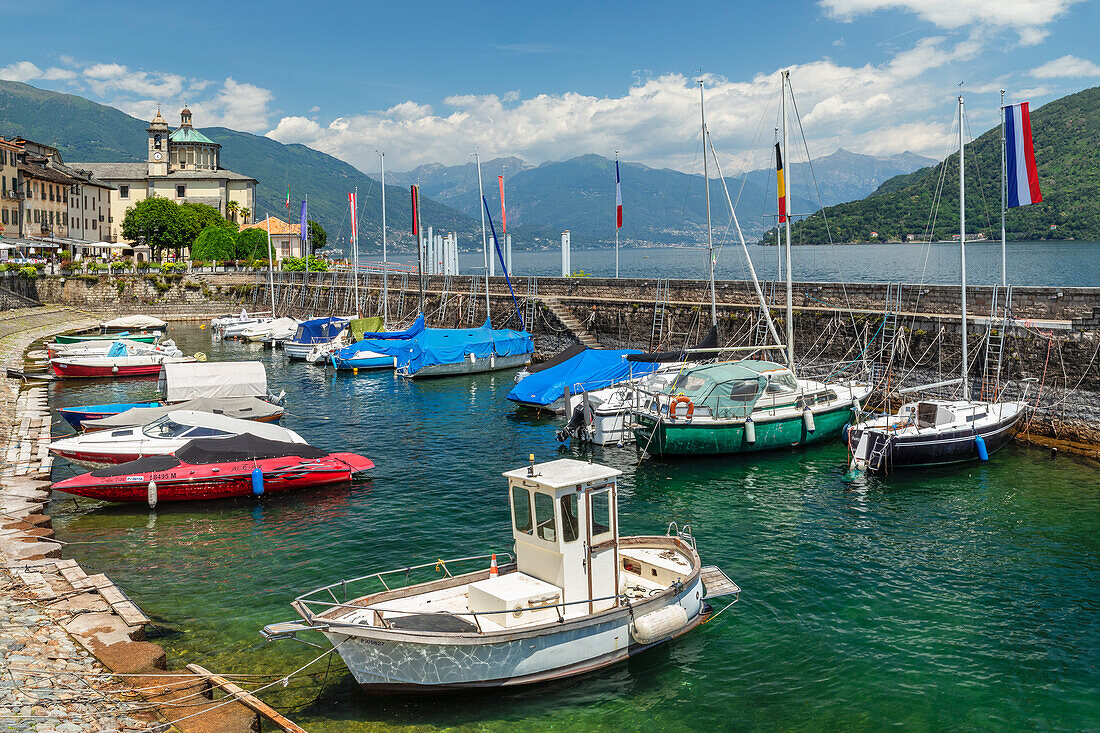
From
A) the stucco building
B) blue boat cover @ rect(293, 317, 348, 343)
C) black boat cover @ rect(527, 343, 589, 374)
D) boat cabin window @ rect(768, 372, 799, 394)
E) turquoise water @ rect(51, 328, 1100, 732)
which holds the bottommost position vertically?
turquoise water @ rect(51, 328, 1100, 732)

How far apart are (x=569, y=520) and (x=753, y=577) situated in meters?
6.14

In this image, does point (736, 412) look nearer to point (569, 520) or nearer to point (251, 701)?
point (569, 520)

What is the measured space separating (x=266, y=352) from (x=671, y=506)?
46.5m

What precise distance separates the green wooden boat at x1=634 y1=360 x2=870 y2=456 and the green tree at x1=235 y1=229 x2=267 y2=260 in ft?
283

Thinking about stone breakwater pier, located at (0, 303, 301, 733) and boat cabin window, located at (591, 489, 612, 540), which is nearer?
stone breakwater pier, located at (0, 303, 301, 733)

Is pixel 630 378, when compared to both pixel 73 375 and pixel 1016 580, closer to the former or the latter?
pixel 1016 580

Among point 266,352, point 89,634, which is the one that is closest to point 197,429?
point 89,634

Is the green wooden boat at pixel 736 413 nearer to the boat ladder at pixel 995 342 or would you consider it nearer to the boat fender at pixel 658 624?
the boat ladder at pixel 995 342

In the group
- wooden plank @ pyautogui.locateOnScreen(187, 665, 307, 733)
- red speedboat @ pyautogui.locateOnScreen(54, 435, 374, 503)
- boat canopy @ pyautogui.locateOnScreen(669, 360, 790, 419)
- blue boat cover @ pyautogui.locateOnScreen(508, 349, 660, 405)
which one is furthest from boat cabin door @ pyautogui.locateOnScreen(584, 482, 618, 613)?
blue boat cover @ pyautogui.locateOnScreen(508, 349, 660, 405)

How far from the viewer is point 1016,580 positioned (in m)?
17.1

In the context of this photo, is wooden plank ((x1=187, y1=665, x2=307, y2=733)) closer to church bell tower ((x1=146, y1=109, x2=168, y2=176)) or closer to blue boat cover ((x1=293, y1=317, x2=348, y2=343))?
blue boat cover ((x1=293, y1=317, x2=348, y2=343))

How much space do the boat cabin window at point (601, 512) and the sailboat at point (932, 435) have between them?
45.9 feet

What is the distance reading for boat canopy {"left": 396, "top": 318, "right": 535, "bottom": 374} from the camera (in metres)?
47.1

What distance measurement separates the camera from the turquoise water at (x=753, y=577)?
12.4 metres
